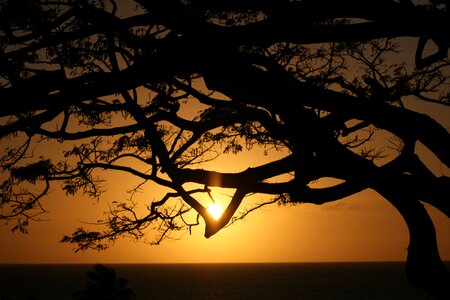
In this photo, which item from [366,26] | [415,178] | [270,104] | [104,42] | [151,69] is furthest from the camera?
[104,42]

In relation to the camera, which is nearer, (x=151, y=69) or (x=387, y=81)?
(x=151, y=69)

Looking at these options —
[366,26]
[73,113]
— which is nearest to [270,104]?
[366,26]

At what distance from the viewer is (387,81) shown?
27.6ft

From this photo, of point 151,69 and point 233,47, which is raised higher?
point 233,47

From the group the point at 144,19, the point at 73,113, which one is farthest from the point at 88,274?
the point at 144,19

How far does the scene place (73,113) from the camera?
8031 mm

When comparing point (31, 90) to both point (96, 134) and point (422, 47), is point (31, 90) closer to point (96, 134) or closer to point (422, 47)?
point (96, 134)

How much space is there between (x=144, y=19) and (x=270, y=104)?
1.57 m

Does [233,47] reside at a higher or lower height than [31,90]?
higher

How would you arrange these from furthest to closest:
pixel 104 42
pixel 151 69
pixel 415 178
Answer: pixel 104 42, pixel 415 178, pixel 151 69

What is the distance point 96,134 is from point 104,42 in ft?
6.98

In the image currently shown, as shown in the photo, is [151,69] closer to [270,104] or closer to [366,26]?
[270,104]

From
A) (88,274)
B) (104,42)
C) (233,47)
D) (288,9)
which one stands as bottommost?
(88,274)

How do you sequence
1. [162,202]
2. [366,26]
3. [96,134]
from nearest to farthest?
[366,26], [96,134], [162,202]
